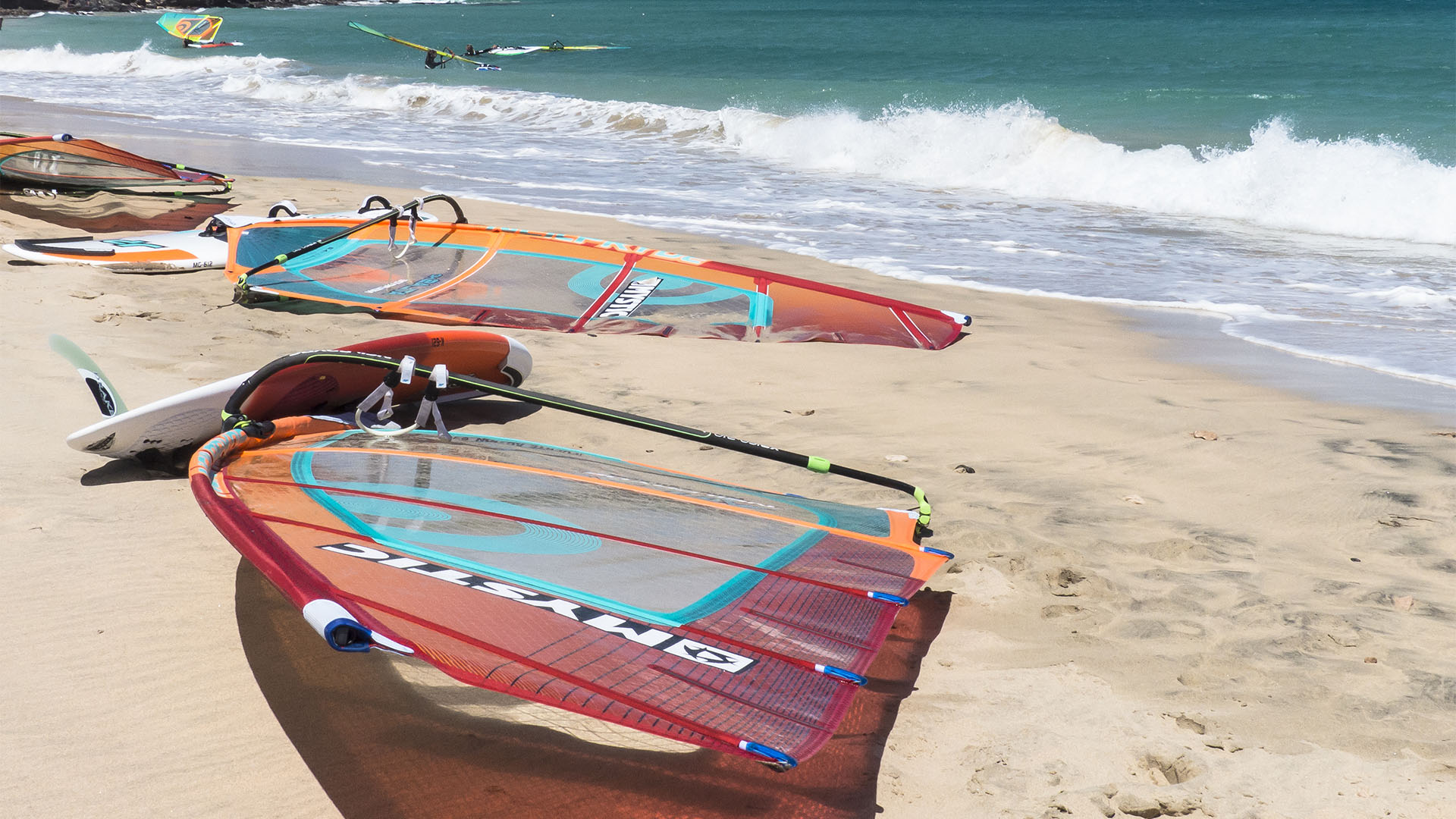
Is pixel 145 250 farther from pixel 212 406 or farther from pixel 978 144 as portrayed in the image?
pixel 978 144

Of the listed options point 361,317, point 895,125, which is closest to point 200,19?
point 895,125

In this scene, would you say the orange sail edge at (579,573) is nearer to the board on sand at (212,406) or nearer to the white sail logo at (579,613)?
the white sail logo at (579,613)

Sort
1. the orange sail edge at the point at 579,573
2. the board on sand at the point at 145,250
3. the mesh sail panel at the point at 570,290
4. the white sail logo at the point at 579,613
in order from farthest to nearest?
the board on sand at the point at 145,250, the mesh sail panel at the point at 570,290, the white sail logo at the point at 579,613, the orange sail edge at the point at 579,573

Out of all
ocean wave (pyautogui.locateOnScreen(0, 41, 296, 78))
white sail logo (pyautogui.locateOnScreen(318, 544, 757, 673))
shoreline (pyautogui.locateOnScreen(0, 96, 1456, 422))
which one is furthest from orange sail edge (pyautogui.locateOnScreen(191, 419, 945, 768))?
ocean wave (pyautogui.locateOnScreen(0, 41, 296, 78))

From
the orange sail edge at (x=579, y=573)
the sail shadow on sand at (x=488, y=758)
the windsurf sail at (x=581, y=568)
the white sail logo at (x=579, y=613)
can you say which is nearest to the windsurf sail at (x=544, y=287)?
the windsurf sail at (x=581, y=568)

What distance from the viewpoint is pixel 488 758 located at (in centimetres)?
233

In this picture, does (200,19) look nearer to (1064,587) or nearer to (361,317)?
(361,317)

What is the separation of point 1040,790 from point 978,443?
2229 millimetres

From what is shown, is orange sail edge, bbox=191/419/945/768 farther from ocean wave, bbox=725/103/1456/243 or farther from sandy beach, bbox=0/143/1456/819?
ocean wave, bbox=725/103/1456/243

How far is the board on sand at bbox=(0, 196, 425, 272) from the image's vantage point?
22.4ft

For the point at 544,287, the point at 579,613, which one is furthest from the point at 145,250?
the point at 579,613

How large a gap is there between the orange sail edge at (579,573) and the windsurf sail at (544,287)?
2633mm

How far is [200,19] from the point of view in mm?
34031

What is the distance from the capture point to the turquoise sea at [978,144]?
8.08 metres
